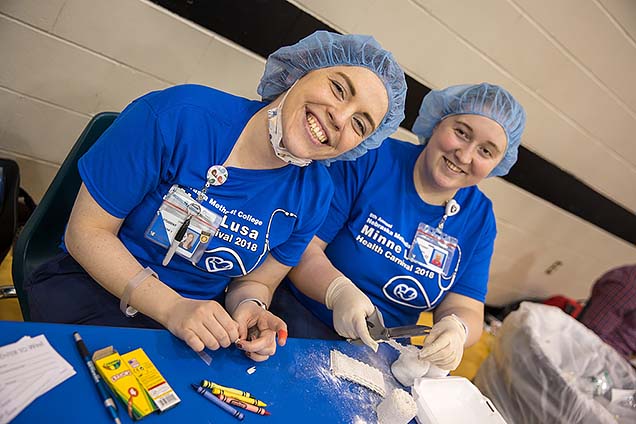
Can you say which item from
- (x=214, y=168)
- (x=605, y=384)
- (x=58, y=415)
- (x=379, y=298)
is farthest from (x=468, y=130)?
(x=605, y=384)

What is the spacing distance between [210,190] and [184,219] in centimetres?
10

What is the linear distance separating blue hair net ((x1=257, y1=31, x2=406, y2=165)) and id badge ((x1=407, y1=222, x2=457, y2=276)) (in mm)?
482

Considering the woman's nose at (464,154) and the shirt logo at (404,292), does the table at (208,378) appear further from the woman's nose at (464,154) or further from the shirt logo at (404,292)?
the woman's nose at (464,154)

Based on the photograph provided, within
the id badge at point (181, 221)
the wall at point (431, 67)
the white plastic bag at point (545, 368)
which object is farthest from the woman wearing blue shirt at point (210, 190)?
the white plastic bag at point (545, 368)

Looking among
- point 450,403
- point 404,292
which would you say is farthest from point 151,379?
point 404,292

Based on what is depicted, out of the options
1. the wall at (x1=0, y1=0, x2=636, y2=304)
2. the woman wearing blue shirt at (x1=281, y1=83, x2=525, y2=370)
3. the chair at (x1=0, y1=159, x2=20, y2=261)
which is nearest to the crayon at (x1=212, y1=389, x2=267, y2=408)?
the woman wearing blue shirt at (x1=281, y1=83, x2=525, y2=370)

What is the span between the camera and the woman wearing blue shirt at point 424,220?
1.59 metres

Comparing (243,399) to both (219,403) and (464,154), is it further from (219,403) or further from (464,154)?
(464,154)

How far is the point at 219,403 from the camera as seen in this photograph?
2.82 feet

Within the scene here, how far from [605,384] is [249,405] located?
84.5 inches

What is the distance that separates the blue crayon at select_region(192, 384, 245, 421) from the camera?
0.86m

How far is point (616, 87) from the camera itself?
8.84 feet

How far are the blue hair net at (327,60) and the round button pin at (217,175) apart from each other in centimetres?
29

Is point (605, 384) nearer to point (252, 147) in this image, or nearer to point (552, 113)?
point (552, 113)
